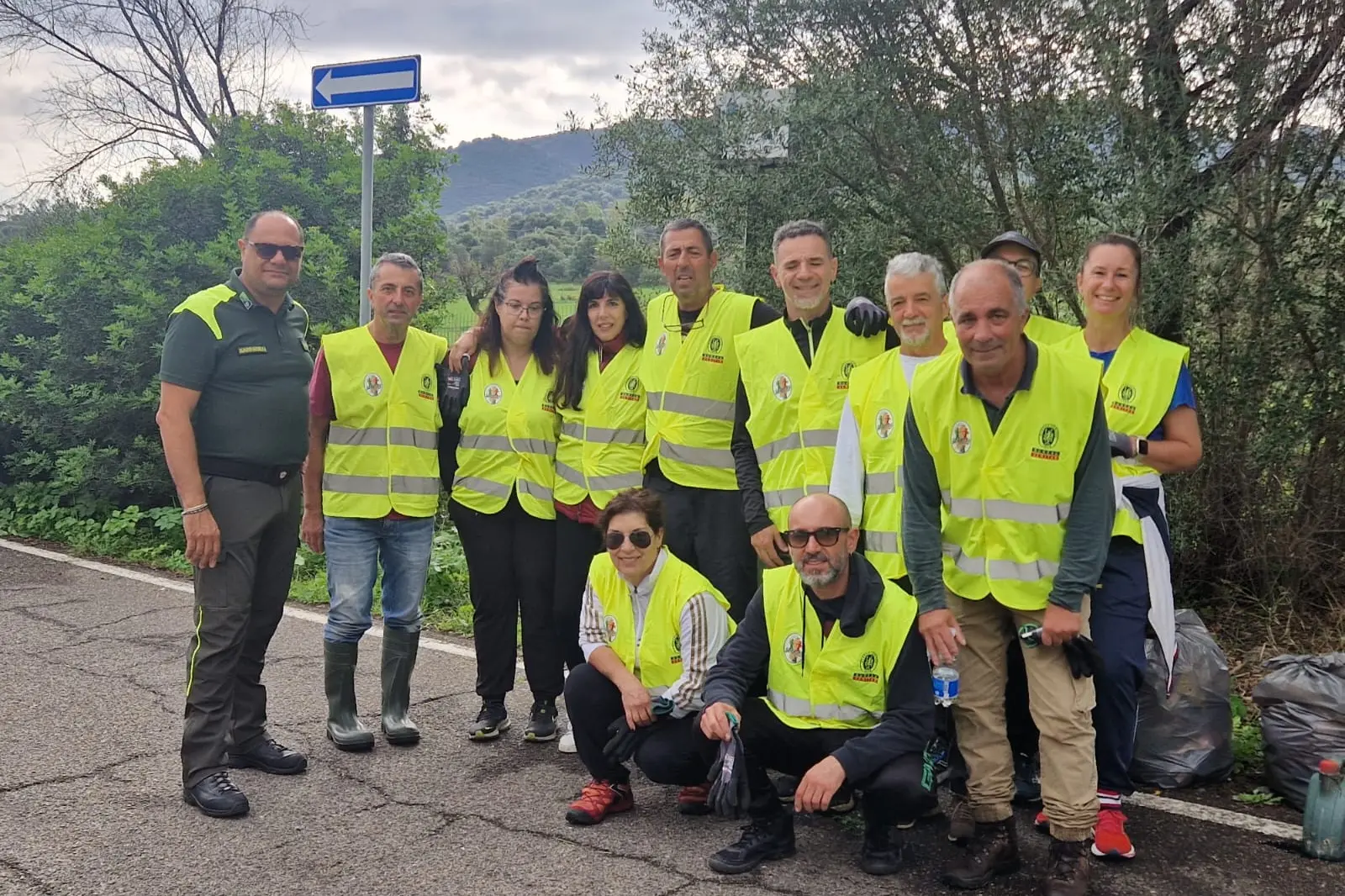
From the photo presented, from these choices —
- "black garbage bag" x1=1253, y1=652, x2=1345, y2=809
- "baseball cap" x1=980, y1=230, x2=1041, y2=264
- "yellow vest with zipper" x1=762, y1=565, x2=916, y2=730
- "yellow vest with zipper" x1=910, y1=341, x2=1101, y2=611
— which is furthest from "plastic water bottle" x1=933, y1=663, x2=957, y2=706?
"baseball cap" x1=980, y1=230, x2=1041, y2=264

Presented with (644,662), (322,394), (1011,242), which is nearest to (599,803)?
(644,662)

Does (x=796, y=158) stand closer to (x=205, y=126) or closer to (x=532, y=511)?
(x=532, y=511)

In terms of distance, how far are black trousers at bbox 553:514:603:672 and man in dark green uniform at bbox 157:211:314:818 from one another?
1.19m

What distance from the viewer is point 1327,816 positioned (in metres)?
4.14

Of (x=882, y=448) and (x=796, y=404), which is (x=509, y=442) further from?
(x=882, y=448)

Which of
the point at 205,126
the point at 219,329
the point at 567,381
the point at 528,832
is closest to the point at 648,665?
the point at 528,832

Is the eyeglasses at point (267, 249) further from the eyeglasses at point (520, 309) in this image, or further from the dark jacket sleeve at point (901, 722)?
the dark jacket sleeve at point (901, 722)

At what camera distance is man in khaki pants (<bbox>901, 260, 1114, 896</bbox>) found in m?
3.87

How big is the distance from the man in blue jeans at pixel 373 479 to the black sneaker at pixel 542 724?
543mm

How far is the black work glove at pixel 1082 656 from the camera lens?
3.91 meters

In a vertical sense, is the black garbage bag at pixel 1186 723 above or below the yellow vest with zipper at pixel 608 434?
below

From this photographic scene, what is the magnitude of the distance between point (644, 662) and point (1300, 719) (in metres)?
2.55

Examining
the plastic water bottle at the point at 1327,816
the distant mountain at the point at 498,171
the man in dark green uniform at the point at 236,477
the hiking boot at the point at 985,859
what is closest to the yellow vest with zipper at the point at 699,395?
the man in dark green uniform at the point at 236,477

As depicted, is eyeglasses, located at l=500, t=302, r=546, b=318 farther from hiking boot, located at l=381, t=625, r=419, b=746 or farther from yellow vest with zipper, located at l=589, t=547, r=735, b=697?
hiking boot, located at l=381, t=625, r=419, b=746
